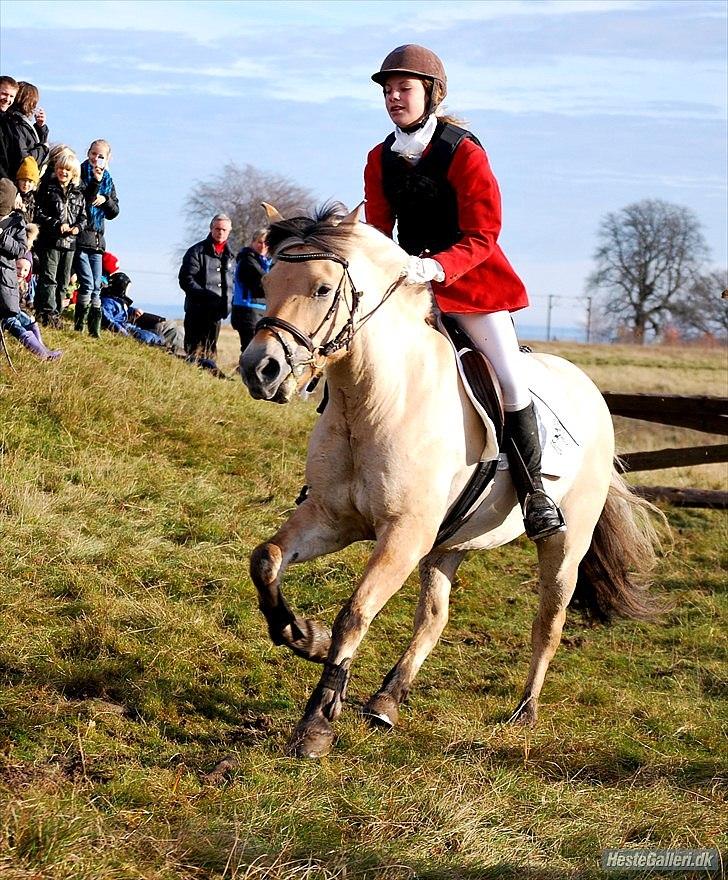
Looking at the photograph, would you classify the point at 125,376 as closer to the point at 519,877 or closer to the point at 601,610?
the point at 601,610

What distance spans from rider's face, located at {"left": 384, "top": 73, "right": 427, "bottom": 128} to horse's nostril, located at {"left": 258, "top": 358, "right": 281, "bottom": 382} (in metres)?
1.52

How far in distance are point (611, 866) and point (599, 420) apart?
3405 mm

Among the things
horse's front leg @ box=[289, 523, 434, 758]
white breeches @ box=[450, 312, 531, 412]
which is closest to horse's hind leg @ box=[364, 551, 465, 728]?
horse's front leg @ box=[289, 523, 434, 758]

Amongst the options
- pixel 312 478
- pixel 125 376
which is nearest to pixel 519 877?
pixel 312 478

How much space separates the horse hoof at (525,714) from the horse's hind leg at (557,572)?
25 cm

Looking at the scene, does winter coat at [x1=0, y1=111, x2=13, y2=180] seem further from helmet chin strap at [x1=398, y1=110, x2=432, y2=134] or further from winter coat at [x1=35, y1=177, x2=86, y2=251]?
helmet chin strap at [x1=398, y1=110, x2=432, y2=134]

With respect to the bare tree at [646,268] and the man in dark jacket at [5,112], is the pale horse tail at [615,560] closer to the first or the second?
the man in dark jacket at [5,112]

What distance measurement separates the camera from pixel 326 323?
471 cm

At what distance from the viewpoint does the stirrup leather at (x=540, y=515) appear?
19.4 feet

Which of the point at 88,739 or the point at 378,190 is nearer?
the point at 88,739

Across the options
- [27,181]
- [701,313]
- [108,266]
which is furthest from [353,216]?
[701,313]

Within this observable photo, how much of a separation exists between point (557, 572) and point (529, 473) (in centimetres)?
105

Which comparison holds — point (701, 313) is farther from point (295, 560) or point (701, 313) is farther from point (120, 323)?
point (295, 560)

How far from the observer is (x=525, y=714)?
246 inches
